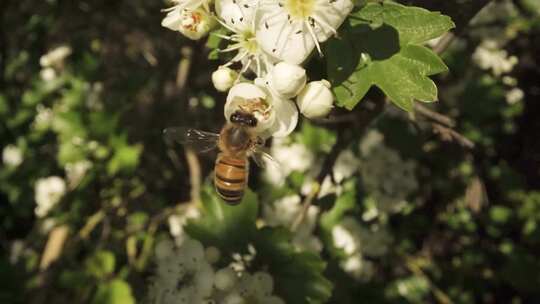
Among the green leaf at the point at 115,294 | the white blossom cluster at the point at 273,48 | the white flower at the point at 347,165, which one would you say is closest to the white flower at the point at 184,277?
the green leaf at the point at 115,294

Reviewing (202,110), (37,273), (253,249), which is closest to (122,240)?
(37,273)

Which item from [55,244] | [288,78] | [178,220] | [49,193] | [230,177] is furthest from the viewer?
[49,193]

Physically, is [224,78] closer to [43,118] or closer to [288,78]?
[288,78]

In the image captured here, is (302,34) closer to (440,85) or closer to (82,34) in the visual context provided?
(440,85)

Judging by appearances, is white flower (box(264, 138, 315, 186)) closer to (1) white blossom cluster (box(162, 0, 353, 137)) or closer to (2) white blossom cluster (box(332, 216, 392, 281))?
(2) white blossom cluster (box(332, 216, 392, 281))

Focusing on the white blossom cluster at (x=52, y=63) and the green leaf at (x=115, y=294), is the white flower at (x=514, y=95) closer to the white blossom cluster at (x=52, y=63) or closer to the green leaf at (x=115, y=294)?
the green leaf at (x=115, y=294)

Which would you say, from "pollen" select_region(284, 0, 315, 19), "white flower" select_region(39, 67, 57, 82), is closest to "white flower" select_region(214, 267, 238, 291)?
"pollen" select_region(284, 0, 315, 19)

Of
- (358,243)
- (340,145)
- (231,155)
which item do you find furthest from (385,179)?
(231,155)
